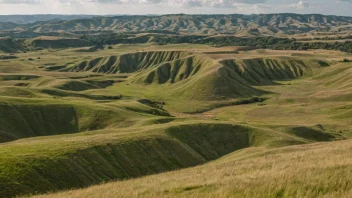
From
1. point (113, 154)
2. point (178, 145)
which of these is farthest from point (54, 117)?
point (113, 154)

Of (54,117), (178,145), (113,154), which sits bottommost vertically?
(54,117)

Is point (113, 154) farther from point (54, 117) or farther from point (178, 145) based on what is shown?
point (54, 117)

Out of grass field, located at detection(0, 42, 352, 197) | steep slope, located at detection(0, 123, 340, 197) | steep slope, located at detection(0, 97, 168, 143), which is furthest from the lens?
steep slope, located at detection(0, 97, 168, 143)

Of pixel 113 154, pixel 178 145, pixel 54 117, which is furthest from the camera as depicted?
pixel 54 117

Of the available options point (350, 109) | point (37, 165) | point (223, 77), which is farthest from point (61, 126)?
point (223, 77)

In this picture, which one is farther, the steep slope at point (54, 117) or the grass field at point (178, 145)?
the steep slope at point (54, 117)

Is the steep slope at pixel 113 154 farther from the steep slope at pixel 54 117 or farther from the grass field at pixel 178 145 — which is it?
the steep slope at pixel 54 117

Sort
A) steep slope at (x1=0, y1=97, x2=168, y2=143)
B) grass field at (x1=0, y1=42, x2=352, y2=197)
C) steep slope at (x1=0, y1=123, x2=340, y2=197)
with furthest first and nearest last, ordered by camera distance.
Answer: steep slope at (x1=0, y1=97, x2=168, y2=143)
steep slope at (x1=0, y1=123, x2=340, y2=197)
grass field at (x1=0, y1=42, x2=352, y2=197)

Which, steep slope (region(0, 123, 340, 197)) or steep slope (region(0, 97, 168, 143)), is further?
steep slope (region(0, 97, 168, 143))

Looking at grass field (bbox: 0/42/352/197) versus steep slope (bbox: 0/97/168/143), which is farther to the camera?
→ steep slope (bbox: 0/97/168/143)

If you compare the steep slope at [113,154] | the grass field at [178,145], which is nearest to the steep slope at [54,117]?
the grass field at [178,145]

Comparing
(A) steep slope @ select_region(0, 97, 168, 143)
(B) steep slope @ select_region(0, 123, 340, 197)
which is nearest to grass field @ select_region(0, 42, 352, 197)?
(B) steep slope @ select_region(0, 123, 340, 197)

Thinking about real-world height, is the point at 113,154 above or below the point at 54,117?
above

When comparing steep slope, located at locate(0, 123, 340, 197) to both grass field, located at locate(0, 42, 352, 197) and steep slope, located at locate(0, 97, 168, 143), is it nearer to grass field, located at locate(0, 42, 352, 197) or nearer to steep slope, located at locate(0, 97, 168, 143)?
grass field, located at locate(0, 42, 352, 197)
